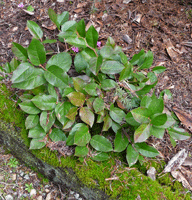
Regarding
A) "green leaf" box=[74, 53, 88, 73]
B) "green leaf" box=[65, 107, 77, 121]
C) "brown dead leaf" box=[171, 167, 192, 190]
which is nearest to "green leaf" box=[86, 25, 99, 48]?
"green leaf" box=[74, 53, 88, 73]

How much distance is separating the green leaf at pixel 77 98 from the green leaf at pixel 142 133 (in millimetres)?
533

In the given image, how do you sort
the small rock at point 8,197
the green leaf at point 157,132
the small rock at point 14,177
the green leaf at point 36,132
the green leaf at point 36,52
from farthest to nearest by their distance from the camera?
1. the small rock at point 14,177
2. the small rock at point 8,197
3. the green leaf at point 36,132
4. the green leaf at point 36,52
5. the green leaf at point 157,132

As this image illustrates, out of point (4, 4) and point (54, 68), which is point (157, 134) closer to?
point (54, 68)

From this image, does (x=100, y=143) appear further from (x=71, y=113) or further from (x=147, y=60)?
(x=147, y=60)

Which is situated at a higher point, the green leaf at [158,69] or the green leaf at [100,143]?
the green leaf at [158,69]

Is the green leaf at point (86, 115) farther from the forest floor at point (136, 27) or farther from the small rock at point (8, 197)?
the small rock at point (8, 197)

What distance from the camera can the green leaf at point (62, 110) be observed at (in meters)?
1.62

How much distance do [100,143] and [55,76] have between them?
0.71 m

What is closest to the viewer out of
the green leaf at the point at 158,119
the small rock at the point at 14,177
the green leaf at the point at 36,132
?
the green leaf at the point at 158,119

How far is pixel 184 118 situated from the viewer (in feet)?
6.27

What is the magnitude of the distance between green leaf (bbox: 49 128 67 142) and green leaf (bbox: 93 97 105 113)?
A: 0.43 m

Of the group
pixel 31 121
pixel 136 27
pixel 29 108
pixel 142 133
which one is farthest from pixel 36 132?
pixel 136 27

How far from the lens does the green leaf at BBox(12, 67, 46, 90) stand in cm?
158

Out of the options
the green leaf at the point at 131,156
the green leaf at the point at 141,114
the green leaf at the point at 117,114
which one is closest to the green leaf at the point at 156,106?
the green leaf at the point at 141,114
